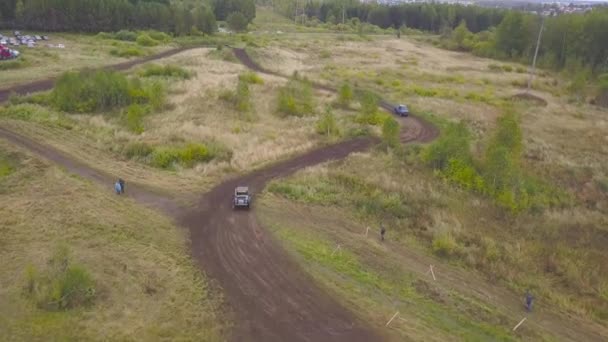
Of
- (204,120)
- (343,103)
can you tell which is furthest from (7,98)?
(343,103)

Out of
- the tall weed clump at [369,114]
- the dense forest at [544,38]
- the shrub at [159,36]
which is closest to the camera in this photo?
the tall weed clump at [369,114]

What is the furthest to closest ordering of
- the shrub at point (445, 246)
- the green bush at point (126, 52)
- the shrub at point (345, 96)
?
the green bush at point (126, 52) < the shrub at point (345, 96) < the shrub at point (445, 246)

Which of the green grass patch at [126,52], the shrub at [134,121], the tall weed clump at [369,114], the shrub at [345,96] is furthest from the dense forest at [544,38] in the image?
the green grass patch at [126,52]

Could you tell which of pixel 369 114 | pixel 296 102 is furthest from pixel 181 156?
pixel 369 114

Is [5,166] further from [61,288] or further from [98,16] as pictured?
[98,16]

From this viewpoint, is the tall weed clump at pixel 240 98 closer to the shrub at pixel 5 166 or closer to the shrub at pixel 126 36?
the shrub at pixel 5 166

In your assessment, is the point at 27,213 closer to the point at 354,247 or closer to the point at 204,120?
the point at 354,247

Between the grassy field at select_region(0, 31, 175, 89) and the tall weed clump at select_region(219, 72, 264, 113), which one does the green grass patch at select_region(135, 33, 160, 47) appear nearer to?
the grassy field at select_region(0, 31, 175, 89)
